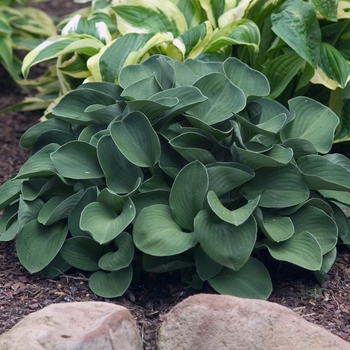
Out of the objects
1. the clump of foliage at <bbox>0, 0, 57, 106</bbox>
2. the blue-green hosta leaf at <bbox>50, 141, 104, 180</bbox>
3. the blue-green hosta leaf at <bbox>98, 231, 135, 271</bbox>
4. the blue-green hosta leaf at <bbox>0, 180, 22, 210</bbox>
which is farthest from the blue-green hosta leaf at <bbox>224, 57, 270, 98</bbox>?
the clump of foliage at <bbox>0, 0, 57, 106</bbox>

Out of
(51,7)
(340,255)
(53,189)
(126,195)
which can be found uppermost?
(126,195)

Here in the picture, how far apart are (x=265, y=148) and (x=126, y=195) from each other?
644mm

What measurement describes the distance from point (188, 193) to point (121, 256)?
38 cm

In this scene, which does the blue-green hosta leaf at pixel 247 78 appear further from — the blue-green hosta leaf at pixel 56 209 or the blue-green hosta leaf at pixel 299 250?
the blue-green hosta leaf at pixel 56 209

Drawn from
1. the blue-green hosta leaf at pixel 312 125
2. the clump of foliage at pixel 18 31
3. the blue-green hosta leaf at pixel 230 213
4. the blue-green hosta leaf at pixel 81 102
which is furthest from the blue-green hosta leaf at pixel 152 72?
the clump of foliage at pixel 18 31

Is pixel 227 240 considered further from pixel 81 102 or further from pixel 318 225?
pixel 81 102

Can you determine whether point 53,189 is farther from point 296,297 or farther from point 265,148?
point 296,297

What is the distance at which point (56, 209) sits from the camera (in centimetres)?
279

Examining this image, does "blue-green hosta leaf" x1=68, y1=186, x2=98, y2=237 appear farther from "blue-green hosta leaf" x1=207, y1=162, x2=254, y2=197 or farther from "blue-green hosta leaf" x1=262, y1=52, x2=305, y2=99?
"blue-green hosta leaf" x1=262, y1=52, x2=305, y2=99

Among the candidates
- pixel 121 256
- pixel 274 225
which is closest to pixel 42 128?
pixel 121 256

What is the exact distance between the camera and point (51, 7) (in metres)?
6.48

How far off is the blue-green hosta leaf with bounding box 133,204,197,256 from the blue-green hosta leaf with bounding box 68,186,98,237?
10.9 inches

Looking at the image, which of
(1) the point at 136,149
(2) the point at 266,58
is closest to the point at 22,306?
(1) the point at 136,149

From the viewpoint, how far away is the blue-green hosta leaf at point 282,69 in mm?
3473
